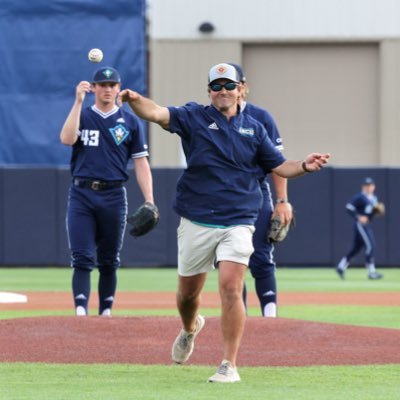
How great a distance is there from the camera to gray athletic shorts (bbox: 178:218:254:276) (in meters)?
7.55

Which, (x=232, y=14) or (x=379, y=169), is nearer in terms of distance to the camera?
(x=379, y=169)

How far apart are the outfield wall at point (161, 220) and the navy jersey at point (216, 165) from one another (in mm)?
14882

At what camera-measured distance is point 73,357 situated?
8.42m

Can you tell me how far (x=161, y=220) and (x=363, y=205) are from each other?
150 inches

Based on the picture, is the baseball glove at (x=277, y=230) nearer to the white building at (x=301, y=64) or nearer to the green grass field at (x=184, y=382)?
the green grass field at (x=184, y=382)

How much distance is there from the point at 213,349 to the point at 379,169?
15.2 m

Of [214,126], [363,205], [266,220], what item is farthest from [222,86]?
[363,205]

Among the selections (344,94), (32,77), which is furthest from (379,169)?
(32,77)

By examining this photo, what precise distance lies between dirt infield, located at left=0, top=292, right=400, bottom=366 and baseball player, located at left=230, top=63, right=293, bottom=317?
55 centimetres

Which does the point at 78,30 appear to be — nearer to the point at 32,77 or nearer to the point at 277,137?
the point at 32,77

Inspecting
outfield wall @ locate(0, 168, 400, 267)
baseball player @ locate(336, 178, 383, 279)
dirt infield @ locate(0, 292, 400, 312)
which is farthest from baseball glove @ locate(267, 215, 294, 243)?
outfield wall @ locate(0, 168, 400, 267)

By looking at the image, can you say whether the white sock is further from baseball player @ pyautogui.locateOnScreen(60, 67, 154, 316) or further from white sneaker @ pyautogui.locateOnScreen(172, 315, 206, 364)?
white sneaker @ pyautogui.locateOnScreen(172, 315, 206, 364)

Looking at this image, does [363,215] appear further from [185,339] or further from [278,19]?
[185,339]

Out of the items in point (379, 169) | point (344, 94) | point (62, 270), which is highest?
point (344, 94)
